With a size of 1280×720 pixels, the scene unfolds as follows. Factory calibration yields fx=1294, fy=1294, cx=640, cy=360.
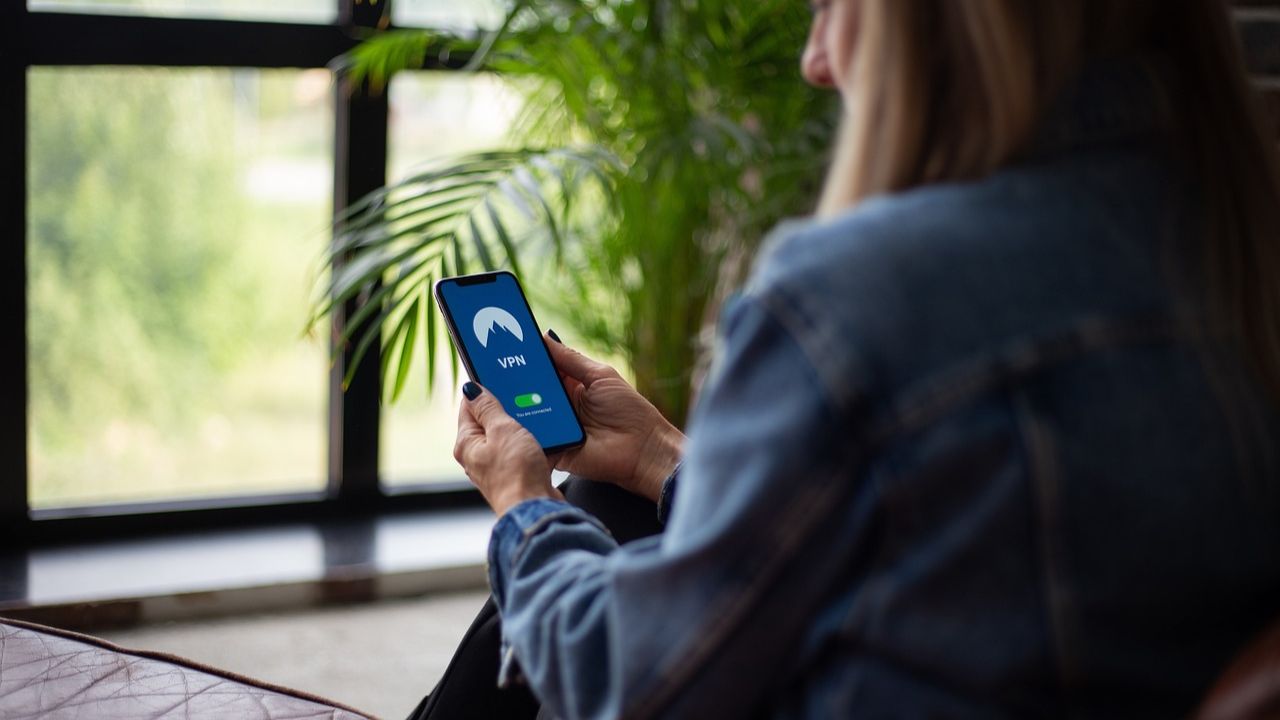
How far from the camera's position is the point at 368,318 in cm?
238

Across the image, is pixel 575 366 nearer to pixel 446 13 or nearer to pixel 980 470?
pixel 980 470

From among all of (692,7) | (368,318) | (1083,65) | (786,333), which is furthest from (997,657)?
(368,318)

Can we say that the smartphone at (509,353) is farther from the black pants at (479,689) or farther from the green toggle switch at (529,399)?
the black pants at (479,689)

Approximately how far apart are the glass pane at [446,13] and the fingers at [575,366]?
1.31 meters

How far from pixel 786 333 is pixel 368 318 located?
6.16ft

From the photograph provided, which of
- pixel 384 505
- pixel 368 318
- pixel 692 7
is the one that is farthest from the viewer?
pixel 384 505

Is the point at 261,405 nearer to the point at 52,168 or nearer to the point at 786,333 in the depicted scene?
the point at 52,168

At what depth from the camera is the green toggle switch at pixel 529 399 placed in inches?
41.8

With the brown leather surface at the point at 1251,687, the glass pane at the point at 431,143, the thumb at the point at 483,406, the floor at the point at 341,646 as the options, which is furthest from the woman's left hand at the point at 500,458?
the glass pane at the point at 431,143

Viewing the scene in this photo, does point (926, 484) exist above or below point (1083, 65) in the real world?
below

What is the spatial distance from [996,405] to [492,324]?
61 centimetres

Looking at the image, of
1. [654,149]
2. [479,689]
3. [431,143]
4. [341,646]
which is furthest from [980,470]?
[431,143]

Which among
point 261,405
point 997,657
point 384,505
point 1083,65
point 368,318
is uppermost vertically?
point 1083,65

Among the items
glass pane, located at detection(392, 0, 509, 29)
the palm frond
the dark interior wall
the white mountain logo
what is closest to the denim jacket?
the white mountain logo
